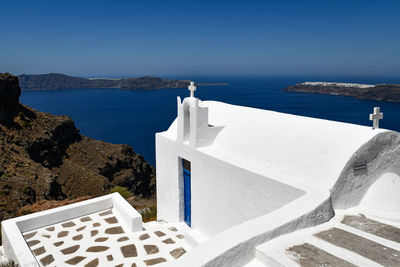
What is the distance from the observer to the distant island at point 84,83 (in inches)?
5586

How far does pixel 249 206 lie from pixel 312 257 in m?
2.77

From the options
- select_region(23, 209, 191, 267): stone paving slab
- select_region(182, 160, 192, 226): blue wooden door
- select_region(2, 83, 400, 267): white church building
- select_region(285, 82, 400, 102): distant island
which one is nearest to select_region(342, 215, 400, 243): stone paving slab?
select_region(2, 83, 400, 267): white church building

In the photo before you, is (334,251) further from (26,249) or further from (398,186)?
(26,249)

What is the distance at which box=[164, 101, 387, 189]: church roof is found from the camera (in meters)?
4.97

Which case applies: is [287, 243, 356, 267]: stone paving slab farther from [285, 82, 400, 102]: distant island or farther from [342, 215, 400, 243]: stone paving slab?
[285, 82, 400, 102]: distant island

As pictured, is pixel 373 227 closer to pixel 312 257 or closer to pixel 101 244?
pixel 312 257

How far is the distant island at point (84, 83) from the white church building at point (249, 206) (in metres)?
132

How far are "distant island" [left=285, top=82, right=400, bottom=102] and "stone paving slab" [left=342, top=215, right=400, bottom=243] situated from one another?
56.0m

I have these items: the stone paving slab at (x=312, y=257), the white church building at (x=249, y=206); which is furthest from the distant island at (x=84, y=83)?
the stone paving slab at (x=312, y=257)

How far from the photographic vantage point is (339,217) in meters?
4.35

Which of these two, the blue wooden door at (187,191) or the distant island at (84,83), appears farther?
the distant island at (84,83)

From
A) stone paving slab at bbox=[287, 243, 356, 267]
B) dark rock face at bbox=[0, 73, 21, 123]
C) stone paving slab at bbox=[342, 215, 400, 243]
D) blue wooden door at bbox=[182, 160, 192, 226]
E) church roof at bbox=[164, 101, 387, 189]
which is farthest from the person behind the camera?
dark rock face at bbox=[0, 73, 21, 123]

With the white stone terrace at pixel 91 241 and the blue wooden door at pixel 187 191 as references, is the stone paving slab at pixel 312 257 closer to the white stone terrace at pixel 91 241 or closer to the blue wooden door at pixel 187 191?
the white stone terrace at pixel 91 241

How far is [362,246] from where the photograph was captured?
11.0ft
